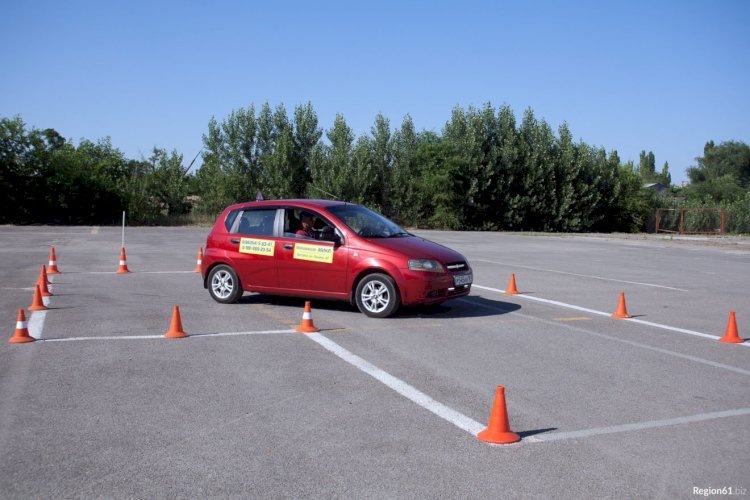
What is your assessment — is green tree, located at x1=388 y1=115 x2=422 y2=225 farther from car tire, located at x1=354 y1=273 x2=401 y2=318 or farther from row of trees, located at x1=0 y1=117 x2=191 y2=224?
car tire, located at x1=354 y1=273 x2=401 y2=318

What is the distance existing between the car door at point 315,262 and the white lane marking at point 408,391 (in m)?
1.94

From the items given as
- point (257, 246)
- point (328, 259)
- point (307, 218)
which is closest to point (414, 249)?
point (328, 259)

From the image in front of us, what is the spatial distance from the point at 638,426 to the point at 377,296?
17.2 feet

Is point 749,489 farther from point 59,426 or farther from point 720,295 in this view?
point 720,295

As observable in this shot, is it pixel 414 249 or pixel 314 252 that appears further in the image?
pixel 314 252

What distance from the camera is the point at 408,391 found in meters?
6.37

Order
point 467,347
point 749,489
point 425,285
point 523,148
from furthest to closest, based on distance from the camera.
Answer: point 523,148 → point 425,285 → point 467,347 → point 749,489

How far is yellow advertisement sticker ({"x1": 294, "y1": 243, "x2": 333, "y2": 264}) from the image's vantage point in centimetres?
1048

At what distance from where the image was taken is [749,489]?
4.22 m

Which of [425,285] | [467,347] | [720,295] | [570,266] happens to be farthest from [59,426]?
[570,266]

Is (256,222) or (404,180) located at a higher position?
(404,180)

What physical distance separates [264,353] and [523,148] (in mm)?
50488

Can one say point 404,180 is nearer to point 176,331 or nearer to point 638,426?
point 176,331

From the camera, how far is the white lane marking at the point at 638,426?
16.9 ft
